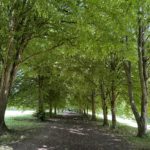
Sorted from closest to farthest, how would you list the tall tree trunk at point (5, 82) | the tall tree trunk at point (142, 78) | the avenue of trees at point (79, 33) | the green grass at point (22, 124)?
1. the avenue of trees at point (79, 33)
2. the tall tree trunk at point (5, 82)
3. the tall tree trunk at point (142, 78)
4. the green grass at point (22, 124)

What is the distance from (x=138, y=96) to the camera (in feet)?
94.9

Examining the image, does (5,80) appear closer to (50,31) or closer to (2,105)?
(2,105)

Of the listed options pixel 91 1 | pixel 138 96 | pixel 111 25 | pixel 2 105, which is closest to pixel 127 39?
pixel 111 25

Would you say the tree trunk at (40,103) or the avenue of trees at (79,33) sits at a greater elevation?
the avenue of trees at (79,33)

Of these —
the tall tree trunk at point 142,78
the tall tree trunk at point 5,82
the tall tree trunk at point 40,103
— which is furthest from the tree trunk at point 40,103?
the tall tree trunk at point 142,78

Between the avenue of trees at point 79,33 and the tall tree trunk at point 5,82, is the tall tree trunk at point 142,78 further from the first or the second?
the tall tree trunk at point 5,82

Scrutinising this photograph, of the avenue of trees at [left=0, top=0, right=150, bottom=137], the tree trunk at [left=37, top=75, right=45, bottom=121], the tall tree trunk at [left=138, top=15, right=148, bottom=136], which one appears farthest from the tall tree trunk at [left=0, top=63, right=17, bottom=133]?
the tree trunk at [left=37, top=75, right=45, bottom=121]

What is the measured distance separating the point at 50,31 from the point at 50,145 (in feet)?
21.7

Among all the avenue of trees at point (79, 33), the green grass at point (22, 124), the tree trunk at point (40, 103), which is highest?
the avenue of trees at point (79, 33)

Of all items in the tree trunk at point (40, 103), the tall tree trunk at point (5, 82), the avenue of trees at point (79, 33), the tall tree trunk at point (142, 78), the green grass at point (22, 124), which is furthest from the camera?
the tree trunk at point (40, 103)

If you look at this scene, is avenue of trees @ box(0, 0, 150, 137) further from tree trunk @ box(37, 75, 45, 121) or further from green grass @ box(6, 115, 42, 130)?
tree trunk @ box(37, 75, 45, 121)

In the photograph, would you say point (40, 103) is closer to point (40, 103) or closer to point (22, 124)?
point (40, 103)

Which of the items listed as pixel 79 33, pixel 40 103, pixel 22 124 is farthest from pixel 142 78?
pixel 40 103

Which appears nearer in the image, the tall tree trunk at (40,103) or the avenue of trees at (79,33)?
the avenue of trees at (79,33)
